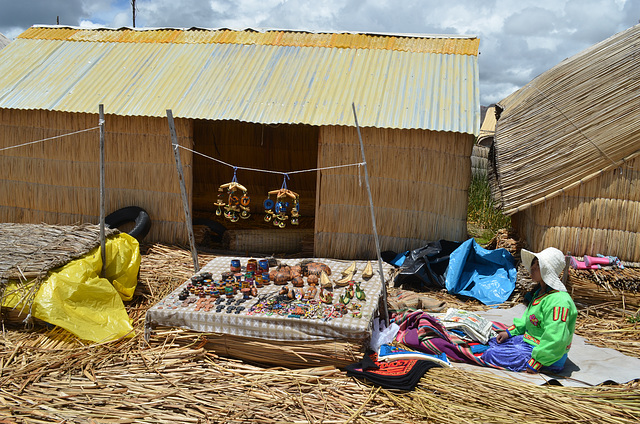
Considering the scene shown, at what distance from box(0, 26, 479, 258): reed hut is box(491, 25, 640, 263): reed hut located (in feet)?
2.81

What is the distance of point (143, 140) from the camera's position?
7320 mm

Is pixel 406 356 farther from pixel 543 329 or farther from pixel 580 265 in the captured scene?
pixel 580 265

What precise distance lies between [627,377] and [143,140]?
6.23 meters

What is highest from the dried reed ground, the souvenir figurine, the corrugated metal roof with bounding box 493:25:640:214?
the corrugated metal roof with bounding box 493:25:640:214

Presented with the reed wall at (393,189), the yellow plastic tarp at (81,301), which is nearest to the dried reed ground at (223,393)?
the yellow plastic tarp at (81,301)

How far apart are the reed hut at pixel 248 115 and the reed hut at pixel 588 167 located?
2.81ft

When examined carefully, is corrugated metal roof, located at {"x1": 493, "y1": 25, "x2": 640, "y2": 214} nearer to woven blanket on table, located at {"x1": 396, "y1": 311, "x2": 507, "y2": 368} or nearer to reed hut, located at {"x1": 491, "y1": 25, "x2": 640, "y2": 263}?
reed hut, located at {"x1": 491, "y1": 25, "x2": 640, "y2": 263}

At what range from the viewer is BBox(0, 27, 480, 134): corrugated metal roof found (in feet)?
22.8

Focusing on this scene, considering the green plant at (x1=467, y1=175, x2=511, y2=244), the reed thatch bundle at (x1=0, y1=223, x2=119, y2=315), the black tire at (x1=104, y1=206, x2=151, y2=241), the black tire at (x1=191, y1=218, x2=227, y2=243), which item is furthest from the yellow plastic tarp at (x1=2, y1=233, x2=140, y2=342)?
the green plant at (x1=467, y1=175, x2=511, y2=244)

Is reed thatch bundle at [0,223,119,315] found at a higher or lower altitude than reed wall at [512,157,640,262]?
lower

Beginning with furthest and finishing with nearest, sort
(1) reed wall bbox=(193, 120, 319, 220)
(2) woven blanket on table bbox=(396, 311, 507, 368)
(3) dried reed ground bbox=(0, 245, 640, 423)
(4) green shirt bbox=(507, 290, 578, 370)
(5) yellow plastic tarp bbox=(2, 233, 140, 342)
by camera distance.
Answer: (1) reed wall bbox=(193, 120, 319, 220), (5) yellow plastic tarp bbox=(2, 233, 140, 342), (2) woven blanket on table bbox=(396, 311, 507, 368), (4) green shirt bbox=(507, 290, 578, 370), (3) dried reed ground bbox=(0, 245, 640, 423)

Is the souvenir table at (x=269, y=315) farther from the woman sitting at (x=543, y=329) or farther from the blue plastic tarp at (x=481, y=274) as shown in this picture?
the blue plastic tarp at (x=481, y=274)

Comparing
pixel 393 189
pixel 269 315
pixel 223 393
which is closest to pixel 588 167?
pixel 393 189

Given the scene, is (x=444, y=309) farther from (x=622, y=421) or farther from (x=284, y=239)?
(x=284, y=239)
